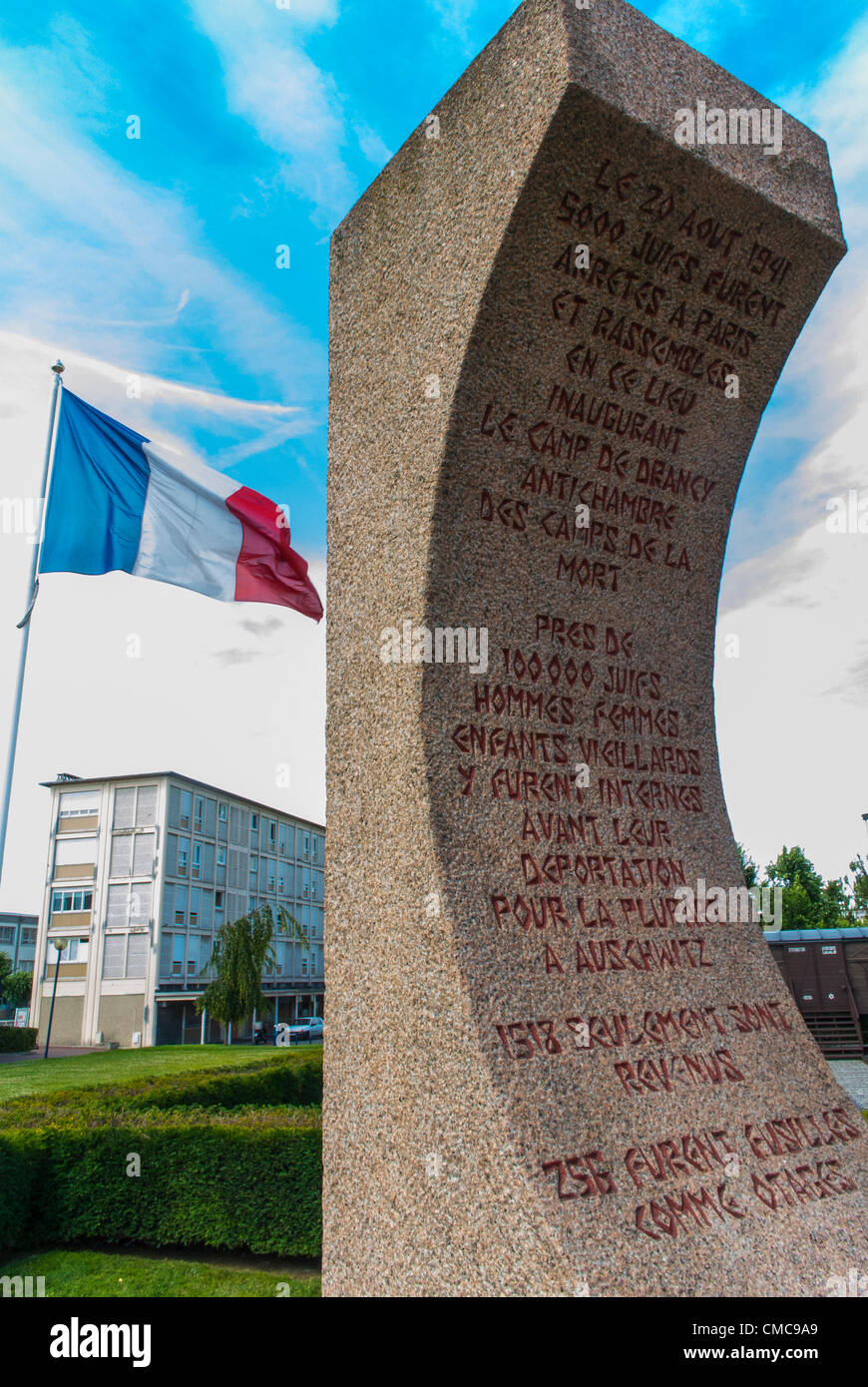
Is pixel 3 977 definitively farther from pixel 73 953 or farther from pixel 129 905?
pixel 129 905

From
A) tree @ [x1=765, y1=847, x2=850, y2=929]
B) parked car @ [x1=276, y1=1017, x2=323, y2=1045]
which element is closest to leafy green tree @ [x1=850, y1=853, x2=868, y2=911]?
tree @ [x1=765, y1=847, x2=850, y2=929]

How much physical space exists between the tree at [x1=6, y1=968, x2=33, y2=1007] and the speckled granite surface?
261 feet

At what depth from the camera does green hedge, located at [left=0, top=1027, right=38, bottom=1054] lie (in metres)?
35.7

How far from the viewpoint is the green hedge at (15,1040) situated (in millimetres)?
35719

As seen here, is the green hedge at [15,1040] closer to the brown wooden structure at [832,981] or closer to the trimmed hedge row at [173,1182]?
the brown wooden structure at [832,981]

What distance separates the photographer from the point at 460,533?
3.72 m

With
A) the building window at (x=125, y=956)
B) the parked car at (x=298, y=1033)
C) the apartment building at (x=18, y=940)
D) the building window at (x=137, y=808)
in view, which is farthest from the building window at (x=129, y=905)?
the apartment building at (x=18, y=940)

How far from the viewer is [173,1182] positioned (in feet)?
22.6

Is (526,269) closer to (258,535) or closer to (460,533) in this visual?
(460,533)

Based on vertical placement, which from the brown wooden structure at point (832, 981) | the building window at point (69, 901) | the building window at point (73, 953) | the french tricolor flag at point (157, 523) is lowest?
the brown wooden structure at point (832, 981)

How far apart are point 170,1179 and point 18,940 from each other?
8891 cm

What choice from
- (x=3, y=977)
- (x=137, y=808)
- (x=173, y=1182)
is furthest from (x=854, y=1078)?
(x=3, y=977)

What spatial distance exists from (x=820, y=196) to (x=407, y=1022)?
13.8ft

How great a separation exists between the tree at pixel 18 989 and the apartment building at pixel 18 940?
353 inches
